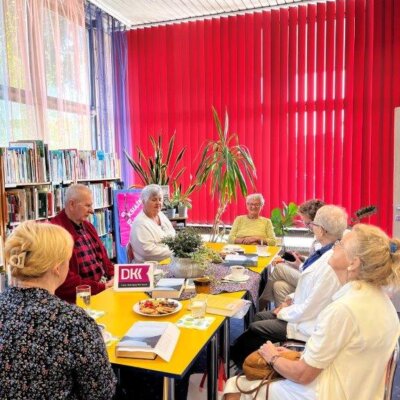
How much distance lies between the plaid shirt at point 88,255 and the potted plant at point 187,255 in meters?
0.61

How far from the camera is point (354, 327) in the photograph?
54.9 inches

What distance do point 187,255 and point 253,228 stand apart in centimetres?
178

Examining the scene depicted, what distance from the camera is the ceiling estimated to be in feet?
16.3

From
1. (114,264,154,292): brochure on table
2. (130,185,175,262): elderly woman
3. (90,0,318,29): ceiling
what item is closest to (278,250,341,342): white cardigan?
(114,264,154,292): brochure on table

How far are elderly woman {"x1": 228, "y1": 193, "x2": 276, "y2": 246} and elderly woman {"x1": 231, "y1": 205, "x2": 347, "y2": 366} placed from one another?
4.85ft

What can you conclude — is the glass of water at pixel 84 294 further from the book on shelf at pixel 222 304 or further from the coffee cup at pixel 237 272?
the coffee cup at pixel 237 272

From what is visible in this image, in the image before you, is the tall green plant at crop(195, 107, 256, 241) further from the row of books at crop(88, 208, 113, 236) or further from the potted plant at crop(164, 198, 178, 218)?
the row of books at crop(88, 208, 113, 236)

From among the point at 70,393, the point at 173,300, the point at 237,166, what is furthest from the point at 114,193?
the point at 70,393

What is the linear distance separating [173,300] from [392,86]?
402 centimetres

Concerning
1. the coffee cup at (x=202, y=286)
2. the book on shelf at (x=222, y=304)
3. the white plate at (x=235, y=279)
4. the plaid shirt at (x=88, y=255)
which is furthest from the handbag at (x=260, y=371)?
the plaid shirt at (x=88, y=255)

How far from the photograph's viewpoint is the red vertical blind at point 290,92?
4801 mm

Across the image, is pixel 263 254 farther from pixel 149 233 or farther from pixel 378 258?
pixel 378 258

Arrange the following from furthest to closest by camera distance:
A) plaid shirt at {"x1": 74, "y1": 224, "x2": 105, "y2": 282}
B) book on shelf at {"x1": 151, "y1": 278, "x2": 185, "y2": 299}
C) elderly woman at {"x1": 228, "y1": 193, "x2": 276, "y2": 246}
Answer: elderly woman at {"x1": 228, "y1": 193, "x2": 276, "y2": 246}
plaid shirt at {"x1": 74, "y1": 224, "x2": 105, "y2": 282}
book on shelf at {"x1": 151, "y1": 278, "x2": 185, "y2": 299}

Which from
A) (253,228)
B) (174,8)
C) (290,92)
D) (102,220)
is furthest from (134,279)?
(174,8)
